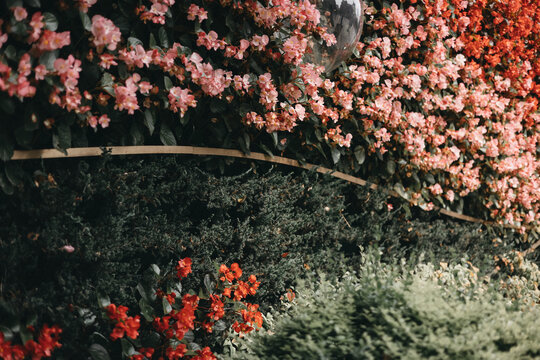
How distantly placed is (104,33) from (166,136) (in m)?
0.70

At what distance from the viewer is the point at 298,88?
3088mm

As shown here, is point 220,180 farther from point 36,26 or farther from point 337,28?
point 36,26

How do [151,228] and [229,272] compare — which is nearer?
[151,228]

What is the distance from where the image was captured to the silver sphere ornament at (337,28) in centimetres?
301

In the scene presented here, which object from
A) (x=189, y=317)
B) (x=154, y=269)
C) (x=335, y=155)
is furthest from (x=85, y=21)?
(x=335, y=155)

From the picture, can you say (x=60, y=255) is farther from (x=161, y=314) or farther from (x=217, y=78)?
(x=217, y=78)

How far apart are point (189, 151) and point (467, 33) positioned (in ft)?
11.5

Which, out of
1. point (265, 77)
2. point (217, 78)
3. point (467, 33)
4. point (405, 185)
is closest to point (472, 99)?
point (467, 33)

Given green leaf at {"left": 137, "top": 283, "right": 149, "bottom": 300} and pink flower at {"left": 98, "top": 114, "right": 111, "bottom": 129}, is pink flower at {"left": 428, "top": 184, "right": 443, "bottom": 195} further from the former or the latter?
pink flower at {"left": 98, "top": 114, "right": 111, "bottom": 129}

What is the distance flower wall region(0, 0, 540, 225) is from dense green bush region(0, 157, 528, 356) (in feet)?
0.59

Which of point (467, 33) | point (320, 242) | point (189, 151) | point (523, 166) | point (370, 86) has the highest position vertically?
point (467, 33)

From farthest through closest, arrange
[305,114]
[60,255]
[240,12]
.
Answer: [305,114]
[240,12]
[60,255]

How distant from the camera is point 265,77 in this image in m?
2.88

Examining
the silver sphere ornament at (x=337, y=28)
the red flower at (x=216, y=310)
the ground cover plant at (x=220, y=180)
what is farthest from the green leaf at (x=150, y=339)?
the silver sphere ornament at (x=337, y=28)
